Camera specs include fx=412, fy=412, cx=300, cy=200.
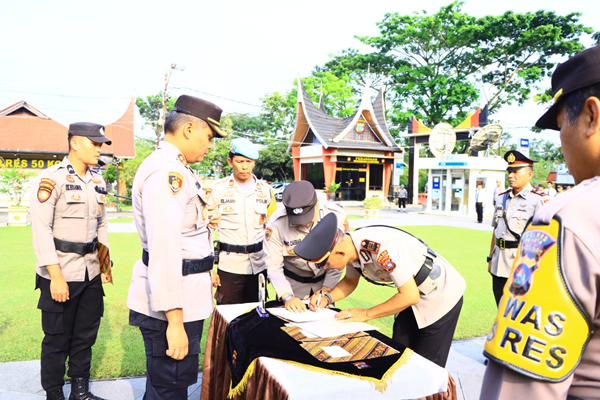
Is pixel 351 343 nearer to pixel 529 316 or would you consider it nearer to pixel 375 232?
pixel 375 232

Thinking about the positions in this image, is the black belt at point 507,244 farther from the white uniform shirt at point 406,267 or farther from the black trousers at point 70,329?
the black trousers at point 70,329

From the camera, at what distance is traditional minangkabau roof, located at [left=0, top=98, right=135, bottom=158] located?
21.4 meters

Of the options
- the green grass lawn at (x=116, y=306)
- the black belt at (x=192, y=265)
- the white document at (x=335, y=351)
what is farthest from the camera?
the green grass lawn at (x=116, y=306)

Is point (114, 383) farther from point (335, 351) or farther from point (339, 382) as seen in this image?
point (339, 382)

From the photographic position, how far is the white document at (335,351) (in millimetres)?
1963

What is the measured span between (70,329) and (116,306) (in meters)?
2.38

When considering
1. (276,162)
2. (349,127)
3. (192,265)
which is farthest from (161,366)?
(276,162)

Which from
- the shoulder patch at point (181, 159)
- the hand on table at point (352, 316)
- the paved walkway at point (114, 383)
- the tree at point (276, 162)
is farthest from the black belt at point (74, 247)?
the tree at point (276, 162)

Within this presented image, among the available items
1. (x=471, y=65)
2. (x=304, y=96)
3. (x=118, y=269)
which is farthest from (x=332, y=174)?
(x=118, y=269)

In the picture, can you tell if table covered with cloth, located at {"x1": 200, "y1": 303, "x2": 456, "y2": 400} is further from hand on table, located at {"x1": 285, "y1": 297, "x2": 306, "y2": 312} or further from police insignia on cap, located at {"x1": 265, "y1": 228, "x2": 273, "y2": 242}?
police insignia on cap, located at {"x1": 265, "y1": 228, "x2": 273, "y2": 242}

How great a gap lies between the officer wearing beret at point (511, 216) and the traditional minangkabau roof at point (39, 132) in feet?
69.9

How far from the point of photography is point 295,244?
10.2ft

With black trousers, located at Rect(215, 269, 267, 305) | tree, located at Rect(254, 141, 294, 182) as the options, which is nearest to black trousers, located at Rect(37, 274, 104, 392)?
black trousers, located at Rect(215, 269, 267, 305)

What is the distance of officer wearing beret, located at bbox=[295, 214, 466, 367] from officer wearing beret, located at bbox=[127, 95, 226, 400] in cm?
58
